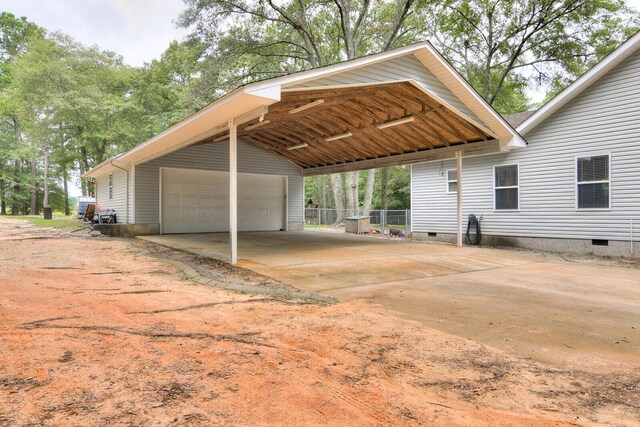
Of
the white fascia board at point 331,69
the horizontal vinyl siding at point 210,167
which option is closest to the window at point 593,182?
the white fascia board at point 331,69

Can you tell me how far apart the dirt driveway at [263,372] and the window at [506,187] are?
9.21 m

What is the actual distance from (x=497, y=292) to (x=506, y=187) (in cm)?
754

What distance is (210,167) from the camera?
14.5m

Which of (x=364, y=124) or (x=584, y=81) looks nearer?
(x=584, y=81)

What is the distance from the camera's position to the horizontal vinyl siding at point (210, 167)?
13266 millimetres

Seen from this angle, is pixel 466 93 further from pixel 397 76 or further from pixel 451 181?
pixel 451 181

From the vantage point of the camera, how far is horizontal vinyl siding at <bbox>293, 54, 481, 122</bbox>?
699 cm

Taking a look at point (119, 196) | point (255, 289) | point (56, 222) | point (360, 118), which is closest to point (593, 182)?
point (360, 118)

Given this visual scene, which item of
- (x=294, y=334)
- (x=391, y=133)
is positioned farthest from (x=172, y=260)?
(x=391, y=133)

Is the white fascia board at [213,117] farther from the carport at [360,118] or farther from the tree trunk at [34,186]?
A: the tree trunk at [34,186]

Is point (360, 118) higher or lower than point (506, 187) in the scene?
higher

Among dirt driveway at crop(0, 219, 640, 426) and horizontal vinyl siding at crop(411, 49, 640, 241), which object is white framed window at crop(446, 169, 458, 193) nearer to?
horizontal vinyl siding at crop(411, 49, 640, 241)

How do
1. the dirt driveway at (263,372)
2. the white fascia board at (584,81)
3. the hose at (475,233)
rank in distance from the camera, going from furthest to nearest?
the hose at (475,233) < the white fascia board at (584,81) < the dirt driveway at (263,372)

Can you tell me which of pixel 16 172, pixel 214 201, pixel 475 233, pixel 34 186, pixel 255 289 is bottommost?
pixel 255 289
